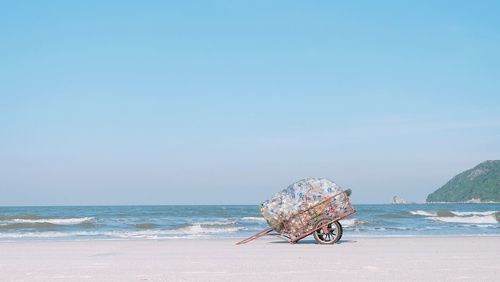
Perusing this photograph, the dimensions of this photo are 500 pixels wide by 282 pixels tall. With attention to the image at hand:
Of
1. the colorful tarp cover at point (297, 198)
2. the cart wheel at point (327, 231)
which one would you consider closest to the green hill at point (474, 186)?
the cart wheel at point (327, 231)

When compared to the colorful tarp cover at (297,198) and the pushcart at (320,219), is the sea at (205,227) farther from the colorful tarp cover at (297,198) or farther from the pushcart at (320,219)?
the colorful tarp cover at (297,198)

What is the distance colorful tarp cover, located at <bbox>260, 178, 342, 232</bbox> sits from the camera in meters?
20.5

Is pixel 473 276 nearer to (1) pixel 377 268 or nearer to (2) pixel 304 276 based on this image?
(1) pixel 377 268

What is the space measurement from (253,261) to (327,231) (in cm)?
556

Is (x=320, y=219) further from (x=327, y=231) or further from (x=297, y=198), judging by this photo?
Result: (x=297, y=198)

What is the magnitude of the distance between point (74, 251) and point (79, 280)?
7235mm

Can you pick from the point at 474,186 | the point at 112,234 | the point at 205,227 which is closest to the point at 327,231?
the point at 112,234

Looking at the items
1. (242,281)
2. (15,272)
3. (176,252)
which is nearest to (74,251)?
(176,252)

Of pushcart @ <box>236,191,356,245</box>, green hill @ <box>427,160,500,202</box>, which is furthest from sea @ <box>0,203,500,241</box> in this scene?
green hill @ <box>427,160,500,202</box>

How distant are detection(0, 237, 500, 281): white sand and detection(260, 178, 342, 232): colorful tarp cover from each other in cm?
97

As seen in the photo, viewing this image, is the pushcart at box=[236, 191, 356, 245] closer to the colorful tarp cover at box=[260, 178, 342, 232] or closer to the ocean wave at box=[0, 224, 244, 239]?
the colorful tarp cover at box=[260, 178, 342, 232]

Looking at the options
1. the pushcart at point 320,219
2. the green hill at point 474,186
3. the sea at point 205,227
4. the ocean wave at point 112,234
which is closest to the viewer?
the pushcart at point 320,219

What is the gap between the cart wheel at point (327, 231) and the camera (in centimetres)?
2056

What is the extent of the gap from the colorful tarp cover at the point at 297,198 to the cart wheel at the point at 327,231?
696 mm
